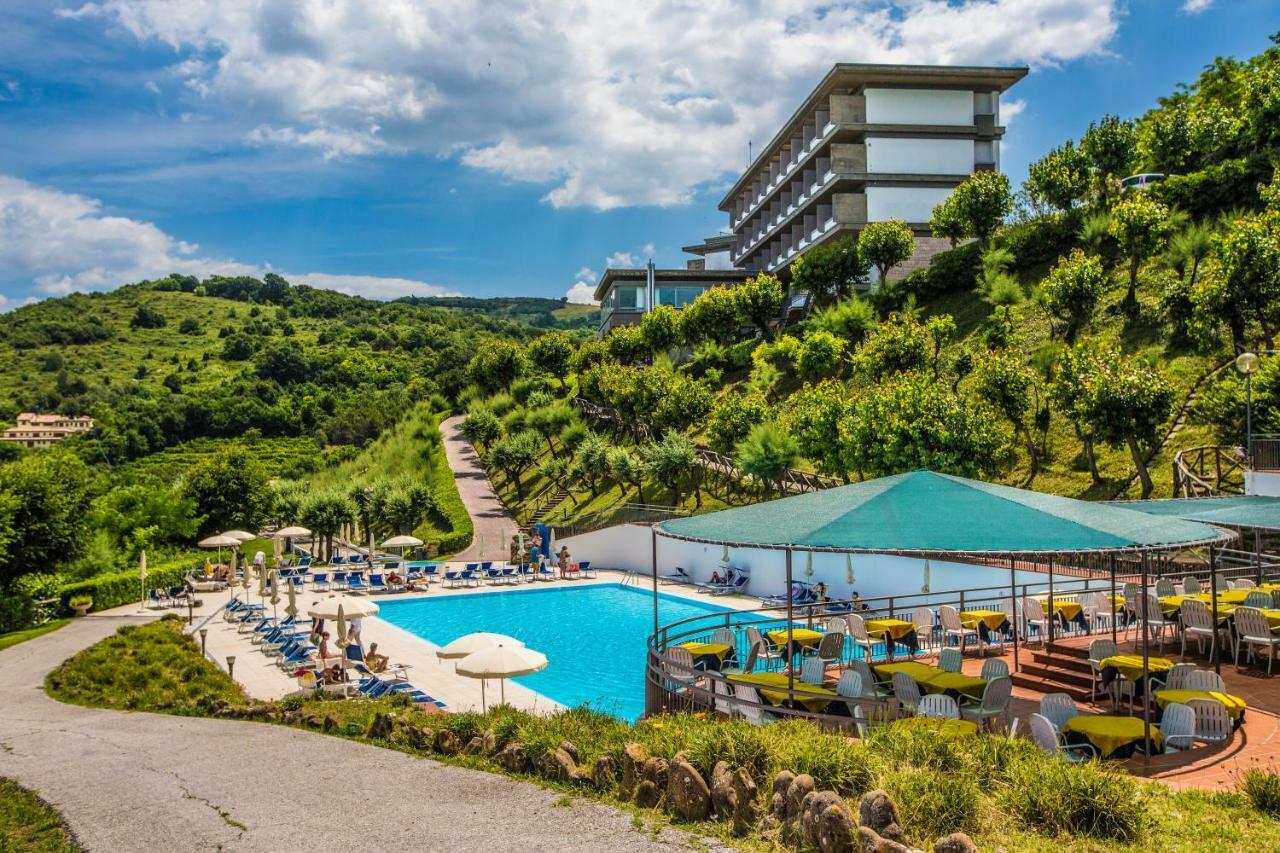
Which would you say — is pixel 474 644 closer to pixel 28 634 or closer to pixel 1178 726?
pixel 1178 726

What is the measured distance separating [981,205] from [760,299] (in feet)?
51.7

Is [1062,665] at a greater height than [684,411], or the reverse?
[684,411]

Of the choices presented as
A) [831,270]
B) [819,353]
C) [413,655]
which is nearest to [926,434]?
[413,655]

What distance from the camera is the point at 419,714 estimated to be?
44.0 ft

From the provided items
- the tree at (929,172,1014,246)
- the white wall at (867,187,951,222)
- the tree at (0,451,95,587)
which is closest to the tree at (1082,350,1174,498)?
the tree at (929,172,1014,246)

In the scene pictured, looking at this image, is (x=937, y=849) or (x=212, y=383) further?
(x=212, y=383)

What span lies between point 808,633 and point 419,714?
6949 millimetres

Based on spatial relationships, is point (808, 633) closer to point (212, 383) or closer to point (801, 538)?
point (801, 538)

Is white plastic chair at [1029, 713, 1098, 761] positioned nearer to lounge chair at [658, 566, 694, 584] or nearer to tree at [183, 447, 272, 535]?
→ lounge chair at [658, 566, 694, 584]

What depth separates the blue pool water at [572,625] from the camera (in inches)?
746

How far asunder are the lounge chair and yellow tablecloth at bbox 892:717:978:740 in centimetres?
2111

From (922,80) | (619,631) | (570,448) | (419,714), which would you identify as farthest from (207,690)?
(922,80)

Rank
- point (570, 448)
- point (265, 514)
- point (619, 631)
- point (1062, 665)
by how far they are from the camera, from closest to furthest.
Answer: point (1062, 665), point (619, 631), point (265, 514), point (570, 448)

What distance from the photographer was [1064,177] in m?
43.3
